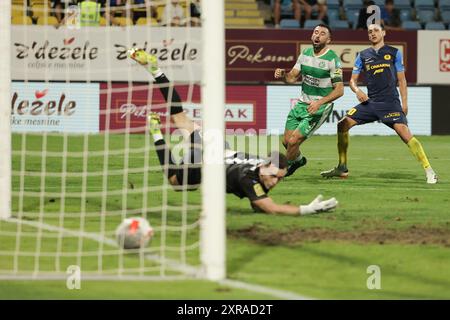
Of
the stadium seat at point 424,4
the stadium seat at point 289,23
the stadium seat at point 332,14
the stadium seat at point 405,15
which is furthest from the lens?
the stadium seat at point 424,4

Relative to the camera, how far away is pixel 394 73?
1520cm

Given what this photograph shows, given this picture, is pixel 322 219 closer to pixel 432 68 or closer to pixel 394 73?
pixel 394 73

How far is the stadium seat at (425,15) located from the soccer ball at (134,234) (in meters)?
21.3

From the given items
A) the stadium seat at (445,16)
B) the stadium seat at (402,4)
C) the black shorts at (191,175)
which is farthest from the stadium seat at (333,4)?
the black shorts at (191,175)

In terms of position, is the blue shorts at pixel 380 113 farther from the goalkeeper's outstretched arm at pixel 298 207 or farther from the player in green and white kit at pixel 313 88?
the goalkeeper's outstretched arm at pixel 298 207

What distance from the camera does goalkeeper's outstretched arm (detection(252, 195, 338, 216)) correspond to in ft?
31.5

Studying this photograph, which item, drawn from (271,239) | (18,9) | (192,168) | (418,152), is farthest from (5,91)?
(418,152)

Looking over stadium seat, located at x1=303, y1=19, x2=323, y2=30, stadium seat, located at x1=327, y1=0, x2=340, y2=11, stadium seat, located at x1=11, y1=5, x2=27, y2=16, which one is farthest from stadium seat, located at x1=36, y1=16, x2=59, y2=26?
stadium seat, located at x1=327, y1=0, x2=340, y2=11

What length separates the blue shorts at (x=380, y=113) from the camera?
1480cm

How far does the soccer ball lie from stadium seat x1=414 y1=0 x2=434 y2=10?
71.0 feet

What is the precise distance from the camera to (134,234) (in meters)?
8.03

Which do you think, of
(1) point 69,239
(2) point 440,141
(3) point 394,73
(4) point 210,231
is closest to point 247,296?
(4) point 210,231

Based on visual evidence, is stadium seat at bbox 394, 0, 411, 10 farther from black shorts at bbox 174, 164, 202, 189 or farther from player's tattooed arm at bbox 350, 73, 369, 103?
black shorts at bbox 174, 164, 202, 189

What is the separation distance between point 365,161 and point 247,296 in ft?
37.6
